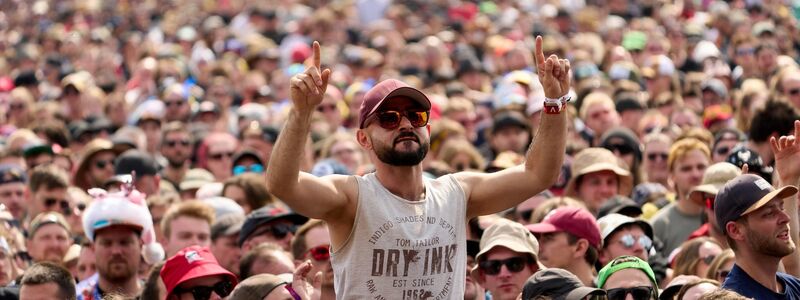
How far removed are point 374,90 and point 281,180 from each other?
59cm

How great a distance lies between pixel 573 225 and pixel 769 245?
1.81m

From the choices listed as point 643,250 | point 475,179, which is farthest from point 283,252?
point 475,179

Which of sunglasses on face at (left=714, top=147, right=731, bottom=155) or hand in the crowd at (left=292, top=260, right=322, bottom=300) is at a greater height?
sunglasses on face at (left=714, top=147, right=731, bottom=155)

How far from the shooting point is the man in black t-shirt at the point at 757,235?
7594 mm

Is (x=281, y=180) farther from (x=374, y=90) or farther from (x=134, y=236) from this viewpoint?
(x=134, y=236)

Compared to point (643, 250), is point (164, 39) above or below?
above

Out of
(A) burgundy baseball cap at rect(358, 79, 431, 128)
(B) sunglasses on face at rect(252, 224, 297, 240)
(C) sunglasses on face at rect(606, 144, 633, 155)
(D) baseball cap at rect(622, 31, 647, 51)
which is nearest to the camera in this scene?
(A) burgundy baseball cap at rect(358, 79, 431, 128)

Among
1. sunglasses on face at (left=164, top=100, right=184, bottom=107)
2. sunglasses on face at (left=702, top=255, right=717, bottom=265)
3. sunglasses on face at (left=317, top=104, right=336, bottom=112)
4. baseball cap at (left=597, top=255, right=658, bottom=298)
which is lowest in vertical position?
sunglasses on face at (left=702, top=255, right=717, bottom=265)

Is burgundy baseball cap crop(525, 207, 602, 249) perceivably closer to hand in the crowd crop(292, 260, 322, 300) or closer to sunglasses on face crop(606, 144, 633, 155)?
hand in the crowd crop(292, 260, 322, 300)

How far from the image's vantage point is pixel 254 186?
39.8 ft

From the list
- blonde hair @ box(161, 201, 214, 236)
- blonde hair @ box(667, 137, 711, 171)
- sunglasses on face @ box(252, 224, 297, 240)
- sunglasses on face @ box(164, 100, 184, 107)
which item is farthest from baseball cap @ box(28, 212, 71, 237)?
sunglasses on face @ box(164, 100, 184, 107)

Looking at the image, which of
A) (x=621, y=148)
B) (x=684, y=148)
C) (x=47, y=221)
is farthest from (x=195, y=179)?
(x=684, y=148)

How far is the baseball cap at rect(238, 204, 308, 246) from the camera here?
10.3m

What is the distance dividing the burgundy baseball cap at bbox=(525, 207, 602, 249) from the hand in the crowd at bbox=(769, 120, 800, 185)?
1429 millimetres
